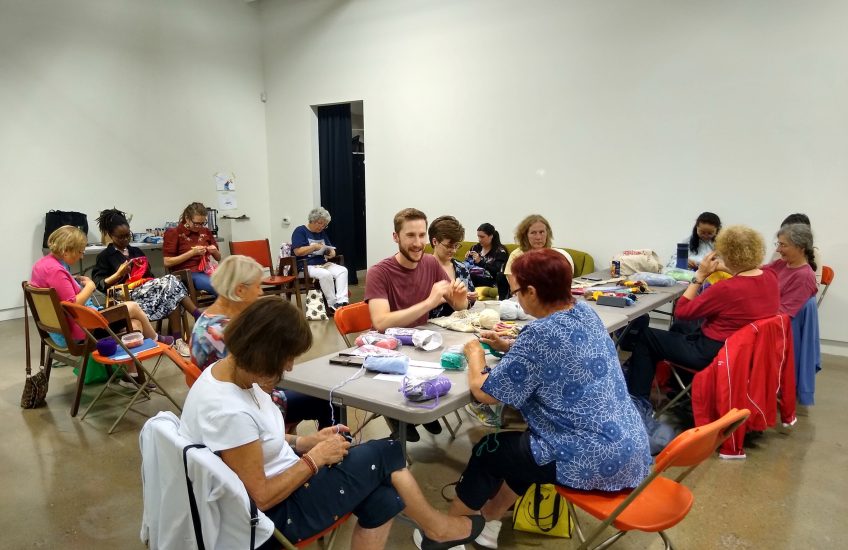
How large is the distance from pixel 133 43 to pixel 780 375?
309 inches

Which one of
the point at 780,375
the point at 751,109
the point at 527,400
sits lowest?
the point at 780,375

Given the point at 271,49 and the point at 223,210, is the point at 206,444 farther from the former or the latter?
the point at 271,49

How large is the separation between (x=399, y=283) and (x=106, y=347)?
1.93 m

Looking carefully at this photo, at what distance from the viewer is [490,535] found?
228cm

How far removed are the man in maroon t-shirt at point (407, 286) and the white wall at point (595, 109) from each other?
11.4 ft

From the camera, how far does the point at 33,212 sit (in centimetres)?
650

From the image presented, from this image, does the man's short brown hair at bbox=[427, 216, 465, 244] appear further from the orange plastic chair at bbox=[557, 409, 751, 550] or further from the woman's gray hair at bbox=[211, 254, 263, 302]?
the orange plastic chair at bbox=[557, 409, 751, 550]

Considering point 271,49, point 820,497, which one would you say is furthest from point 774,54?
point 271,49

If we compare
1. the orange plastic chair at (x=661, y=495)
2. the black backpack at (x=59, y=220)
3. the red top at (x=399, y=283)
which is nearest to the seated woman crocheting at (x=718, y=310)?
the red top at (x=399, y=283)

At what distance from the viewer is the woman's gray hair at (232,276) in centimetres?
237

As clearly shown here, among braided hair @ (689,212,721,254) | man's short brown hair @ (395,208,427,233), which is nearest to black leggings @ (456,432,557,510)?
man's short brown hair @ (395,208,427,233)

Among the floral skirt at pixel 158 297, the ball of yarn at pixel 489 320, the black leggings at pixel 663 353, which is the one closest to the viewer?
the ball of yarn at pixel 489 320

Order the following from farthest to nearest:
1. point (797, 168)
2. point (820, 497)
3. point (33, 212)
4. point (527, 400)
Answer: point (33, 212)
point (797, 168)
point (820, 497)
point (527, 400)

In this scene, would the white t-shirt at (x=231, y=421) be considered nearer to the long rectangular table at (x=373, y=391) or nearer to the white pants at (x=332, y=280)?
the long rectangular table at (x=373, y=391)
